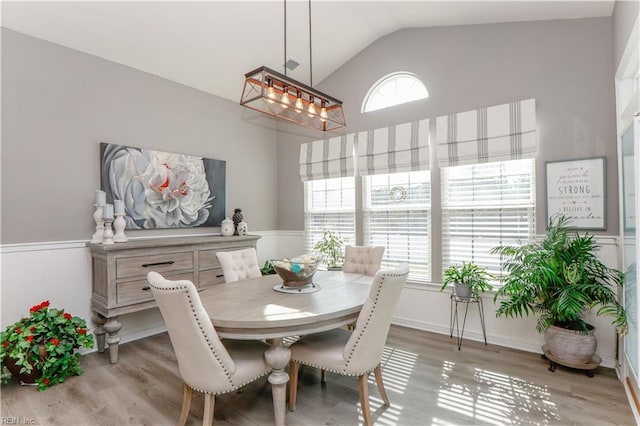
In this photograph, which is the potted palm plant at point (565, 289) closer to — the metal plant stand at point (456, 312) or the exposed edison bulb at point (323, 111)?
the metal plant stand at point (456, 312)

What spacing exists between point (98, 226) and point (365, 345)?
2886 mm

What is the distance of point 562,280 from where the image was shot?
9.00 feet

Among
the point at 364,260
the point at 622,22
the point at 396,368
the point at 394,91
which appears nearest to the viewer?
the point at 622,22

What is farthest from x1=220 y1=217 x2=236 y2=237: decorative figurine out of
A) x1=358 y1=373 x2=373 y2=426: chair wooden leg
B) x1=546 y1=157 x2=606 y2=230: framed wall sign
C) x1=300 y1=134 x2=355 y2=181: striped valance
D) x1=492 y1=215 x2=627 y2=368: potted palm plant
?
x1=546 y1=157 x2=606 y2=230: framed wall sign

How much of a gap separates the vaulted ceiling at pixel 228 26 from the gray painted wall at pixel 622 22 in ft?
0.72

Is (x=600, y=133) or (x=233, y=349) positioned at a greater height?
(x=600, y=133)

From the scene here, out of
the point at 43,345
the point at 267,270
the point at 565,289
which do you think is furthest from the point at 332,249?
the point at 43,345

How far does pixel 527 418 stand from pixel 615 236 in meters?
1.82

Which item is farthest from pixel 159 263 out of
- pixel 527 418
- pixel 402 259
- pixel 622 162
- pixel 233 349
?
pixel 622 162

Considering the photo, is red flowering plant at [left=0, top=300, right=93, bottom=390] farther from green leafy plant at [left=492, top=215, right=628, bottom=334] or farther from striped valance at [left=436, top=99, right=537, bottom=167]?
striped valance at [left=436, top=99, right=537, bottom=167]

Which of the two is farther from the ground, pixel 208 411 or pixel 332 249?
pixel 332 249

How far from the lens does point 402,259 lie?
13.6 ft

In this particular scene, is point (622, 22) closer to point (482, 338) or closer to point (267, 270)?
point (482, 338)

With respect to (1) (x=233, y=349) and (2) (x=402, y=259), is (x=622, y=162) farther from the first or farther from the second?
(1) (x=233, y=349)
